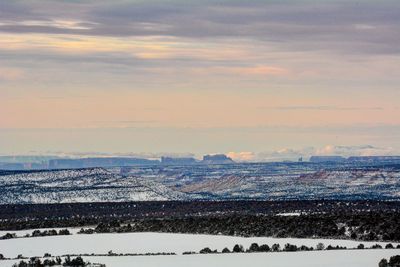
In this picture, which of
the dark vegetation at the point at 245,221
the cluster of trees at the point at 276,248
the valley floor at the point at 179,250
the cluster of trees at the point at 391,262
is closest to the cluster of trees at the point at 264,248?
the cluster of trees at the point at 276,248

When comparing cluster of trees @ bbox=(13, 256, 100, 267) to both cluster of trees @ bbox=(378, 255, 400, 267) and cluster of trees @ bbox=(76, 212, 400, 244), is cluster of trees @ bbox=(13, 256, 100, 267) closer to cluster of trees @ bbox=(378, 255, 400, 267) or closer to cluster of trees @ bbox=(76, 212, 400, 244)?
cluster of trees @ bbox=(378, 255, 400, 267)

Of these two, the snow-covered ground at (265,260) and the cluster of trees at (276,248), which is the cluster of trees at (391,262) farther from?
the cluster of trees at (276,248)

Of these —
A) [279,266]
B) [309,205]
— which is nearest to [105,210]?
[309,205]

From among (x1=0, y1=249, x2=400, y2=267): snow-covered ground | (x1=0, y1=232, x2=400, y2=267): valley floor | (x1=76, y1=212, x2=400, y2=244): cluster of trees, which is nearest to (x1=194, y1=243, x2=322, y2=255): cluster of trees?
(x1=0, y1=232, x2=400, y2=267): valley floor

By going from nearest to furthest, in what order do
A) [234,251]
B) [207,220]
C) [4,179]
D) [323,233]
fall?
[234,251]
[323,233]
[207,220]
[4,179]

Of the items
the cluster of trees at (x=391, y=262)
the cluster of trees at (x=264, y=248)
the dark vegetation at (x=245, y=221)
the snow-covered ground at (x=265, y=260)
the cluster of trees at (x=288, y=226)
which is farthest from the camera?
the dark vegetation at (x=245, y=221)

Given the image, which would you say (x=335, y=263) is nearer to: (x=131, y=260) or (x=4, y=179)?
(x=131, y=260)
